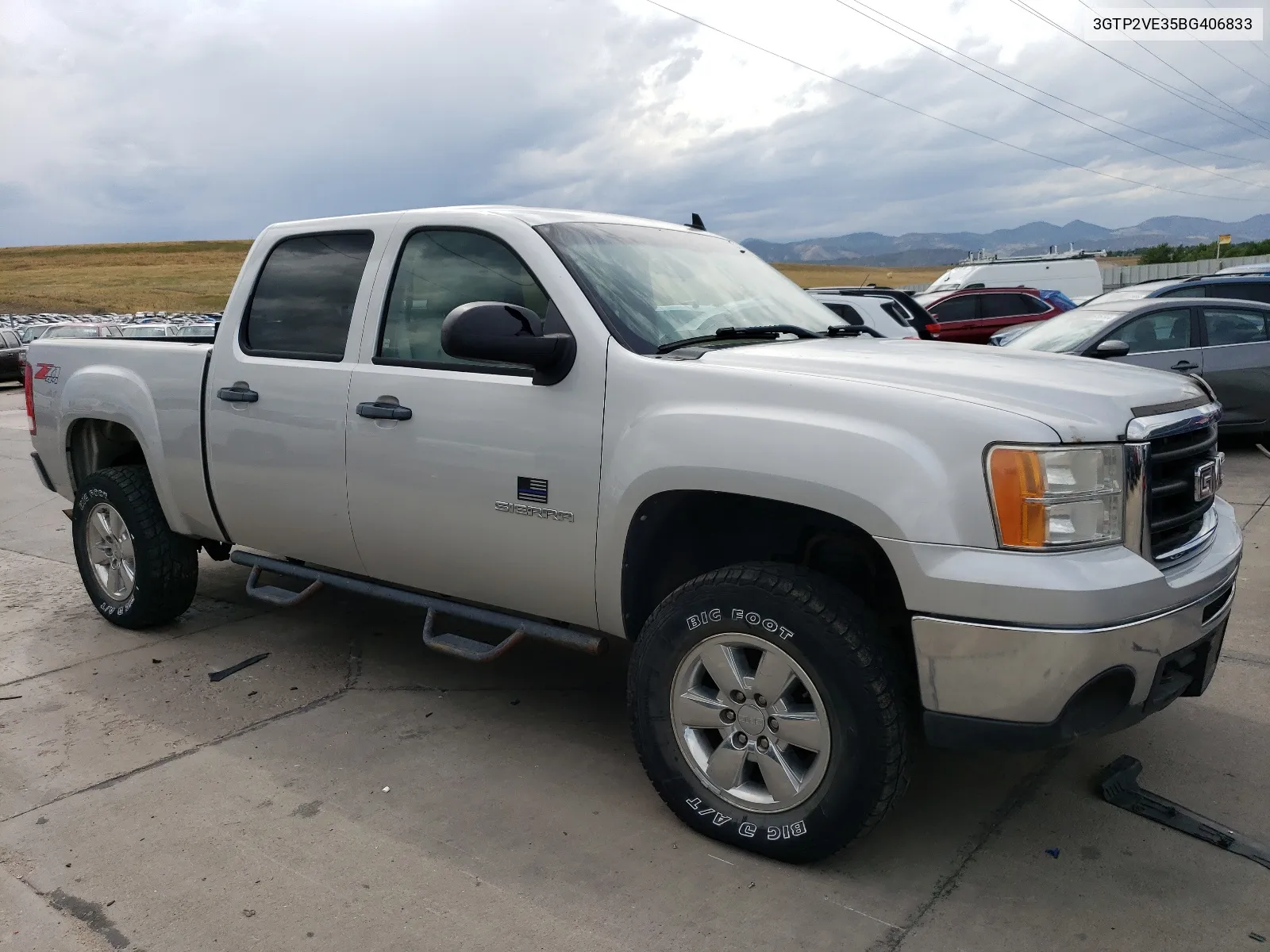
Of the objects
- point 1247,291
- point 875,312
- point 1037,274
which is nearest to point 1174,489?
point 875,312

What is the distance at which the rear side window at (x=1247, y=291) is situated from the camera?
12.7 metres

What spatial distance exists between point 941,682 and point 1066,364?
118 cm

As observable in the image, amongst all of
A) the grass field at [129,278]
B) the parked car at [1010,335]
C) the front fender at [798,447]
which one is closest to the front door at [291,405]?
the front fender at [798,447]

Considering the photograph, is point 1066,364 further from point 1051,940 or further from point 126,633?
point 126,633

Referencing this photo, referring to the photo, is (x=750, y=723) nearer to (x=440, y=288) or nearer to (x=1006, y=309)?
(x=440, y=288)

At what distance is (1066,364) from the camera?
331 cm

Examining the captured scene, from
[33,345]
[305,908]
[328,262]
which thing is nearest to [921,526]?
[305,908]

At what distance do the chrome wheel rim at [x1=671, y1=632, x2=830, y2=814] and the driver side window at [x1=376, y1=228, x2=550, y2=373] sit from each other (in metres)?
1.29

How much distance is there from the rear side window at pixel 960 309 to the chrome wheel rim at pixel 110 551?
16.7 m

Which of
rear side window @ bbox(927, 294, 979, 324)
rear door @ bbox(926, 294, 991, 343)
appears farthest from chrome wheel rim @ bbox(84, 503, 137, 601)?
rear side window @ bbox(927, 294, 979, 324)

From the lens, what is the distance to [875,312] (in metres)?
12.7

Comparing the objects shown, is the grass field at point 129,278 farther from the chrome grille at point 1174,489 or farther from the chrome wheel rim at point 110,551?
the chrome grille at point 1174,489

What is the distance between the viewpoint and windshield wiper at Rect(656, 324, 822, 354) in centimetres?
351

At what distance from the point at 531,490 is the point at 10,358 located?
28.4 m
